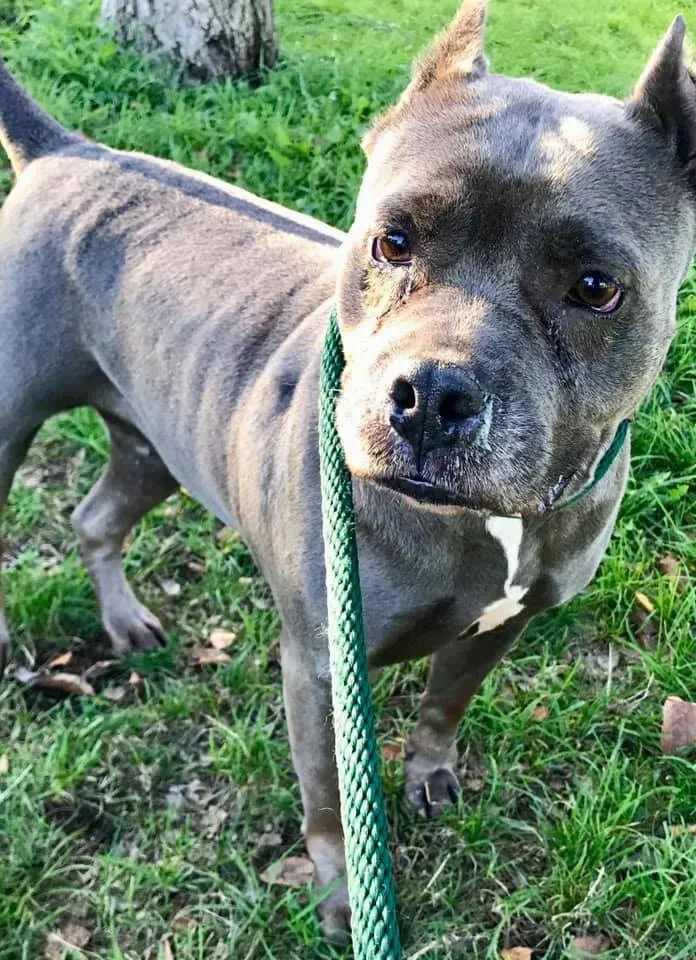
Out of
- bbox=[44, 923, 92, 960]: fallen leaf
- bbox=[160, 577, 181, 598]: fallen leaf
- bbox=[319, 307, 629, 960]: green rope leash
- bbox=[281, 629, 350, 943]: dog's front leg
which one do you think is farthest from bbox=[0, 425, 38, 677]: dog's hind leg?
bbox=[319, 307, 629, 960]: green rope leash

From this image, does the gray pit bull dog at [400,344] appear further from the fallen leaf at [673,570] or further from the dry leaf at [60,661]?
the fallen leaf at [673,570]

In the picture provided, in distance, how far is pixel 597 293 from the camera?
179cm

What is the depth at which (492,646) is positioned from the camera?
2.63 m

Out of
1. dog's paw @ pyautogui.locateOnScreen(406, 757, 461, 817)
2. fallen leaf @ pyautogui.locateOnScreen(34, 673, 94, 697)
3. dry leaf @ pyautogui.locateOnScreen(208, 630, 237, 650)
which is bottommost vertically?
fallen leaf @ pyautogui.locateOnScreen(34, 673, 94, 697)

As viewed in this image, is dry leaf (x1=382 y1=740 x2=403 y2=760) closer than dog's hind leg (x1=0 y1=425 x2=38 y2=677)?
No

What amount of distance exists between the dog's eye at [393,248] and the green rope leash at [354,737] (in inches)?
10.9

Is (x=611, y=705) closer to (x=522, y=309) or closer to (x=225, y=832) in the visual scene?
(x=225, y=832)

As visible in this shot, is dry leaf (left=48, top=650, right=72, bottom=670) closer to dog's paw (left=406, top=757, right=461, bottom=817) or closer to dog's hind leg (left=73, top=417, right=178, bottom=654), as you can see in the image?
dog's hind leg (left=73, top=417, right=178, bottom=654)

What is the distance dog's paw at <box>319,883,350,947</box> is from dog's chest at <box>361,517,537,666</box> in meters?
0.78

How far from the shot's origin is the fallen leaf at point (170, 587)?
3.61m

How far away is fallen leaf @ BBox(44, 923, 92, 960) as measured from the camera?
268 cm

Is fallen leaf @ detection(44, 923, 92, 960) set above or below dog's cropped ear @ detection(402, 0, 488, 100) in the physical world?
below

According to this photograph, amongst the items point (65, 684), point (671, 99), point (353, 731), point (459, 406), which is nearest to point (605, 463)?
point (459, 406)

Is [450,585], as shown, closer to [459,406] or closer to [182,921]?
[459,406]
